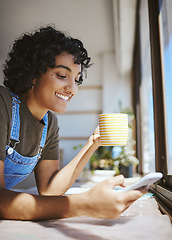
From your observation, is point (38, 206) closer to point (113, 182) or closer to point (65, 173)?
point (113, 182)

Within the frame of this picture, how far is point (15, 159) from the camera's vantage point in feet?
3.47

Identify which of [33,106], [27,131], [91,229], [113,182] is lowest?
[91,229]

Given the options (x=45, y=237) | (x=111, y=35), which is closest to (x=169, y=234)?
(x=45, y=237)

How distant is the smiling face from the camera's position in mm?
1055

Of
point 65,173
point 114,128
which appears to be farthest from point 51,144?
point 114,128

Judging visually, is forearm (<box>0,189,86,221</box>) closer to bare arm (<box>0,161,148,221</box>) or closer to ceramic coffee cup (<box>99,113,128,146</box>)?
bare arm (<box>0,161,148,221</box>)

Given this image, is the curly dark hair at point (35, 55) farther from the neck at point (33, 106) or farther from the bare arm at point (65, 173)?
the bare arm at point (65, 173)

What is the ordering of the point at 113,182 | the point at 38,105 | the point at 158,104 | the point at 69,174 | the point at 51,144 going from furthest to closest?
the point at 158,104 → the point at 51,144 → the point at 69,174 → the point at 38,105 → the point at 113,182

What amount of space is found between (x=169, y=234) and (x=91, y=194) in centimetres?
23

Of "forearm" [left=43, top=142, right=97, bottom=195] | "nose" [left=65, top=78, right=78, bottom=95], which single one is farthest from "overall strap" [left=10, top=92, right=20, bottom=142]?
"forearm" [left=43, top=142, right=97, bottom=195]

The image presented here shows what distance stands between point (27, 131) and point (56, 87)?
23cm

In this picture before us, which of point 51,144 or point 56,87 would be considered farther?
point 51,144

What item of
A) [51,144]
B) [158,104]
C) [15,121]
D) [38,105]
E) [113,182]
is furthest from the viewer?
[158,104]

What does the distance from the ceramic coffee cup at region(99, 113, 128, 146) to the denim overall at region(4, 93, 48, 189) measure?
0.33 m
